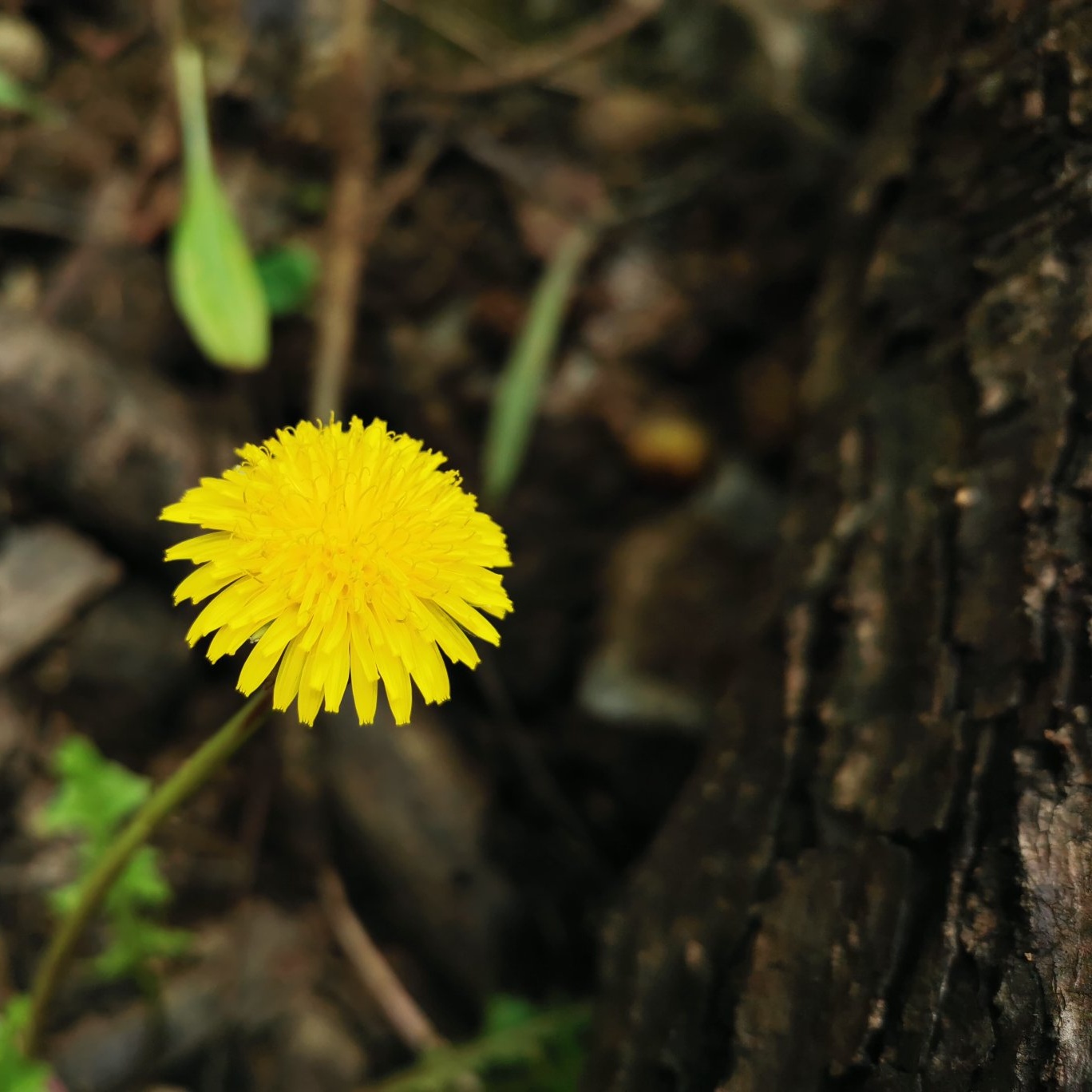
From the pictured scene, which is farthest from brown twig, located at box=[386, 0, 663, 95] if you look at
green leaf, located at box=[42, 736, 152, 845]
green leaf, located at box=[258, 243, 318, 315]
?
green leaf, located at box=[42, 736, 152, 845]

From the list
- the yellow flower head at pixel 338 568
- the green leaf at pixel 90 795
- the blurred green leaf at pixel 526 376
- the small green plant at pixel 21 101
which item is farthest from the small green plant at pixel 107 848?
the small green plant at pixel 21 101

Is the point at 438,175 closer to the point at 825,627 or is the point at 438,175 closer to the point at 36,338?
the point at 36,338

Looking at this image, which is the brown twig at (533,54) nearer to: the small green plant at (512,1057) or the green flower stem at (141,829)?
the green flower stem at (141,829)

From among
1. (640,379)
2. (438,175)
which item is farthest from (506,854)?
(438,175)

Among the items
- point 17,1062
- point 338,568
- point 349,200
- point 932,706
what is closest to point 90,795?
point 17,1062

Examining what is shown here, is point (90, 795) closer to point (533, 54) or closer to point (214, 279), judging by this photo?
point (214, 279)

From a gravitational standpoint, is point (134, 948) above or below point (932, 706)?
below
